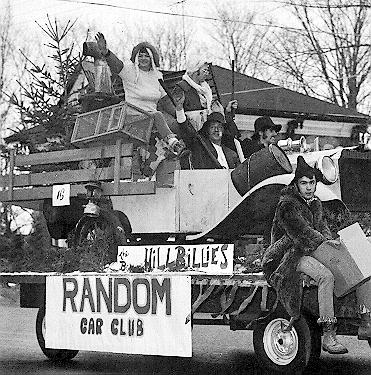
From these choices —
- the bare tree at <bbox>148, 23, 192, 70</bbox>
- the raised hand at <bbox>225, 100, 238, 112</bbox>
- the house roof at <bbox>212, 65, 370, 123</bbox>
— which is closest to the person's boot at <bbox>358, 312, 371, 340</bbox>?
the house roof at <bbox>212, 65, 370, 123</bbox>

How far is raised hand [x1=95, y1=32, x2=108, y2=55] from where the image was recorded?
8188 mm

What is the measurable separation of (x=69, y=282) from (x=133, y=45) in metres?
2.01

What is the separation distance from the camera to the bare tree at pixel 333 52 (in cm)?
782

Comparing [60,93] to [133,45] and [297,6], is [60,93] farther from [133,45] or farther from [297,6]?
[297,6]

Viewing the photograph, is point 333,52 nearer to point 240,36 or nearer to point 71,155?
point 240,36

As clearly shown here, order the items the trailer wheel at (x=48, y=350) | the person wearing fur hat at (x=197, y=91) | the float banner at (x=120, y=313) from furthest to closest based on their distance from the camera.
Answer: the trailer wheel at (x=48, y=350) < the person wearing fur hat at (x=197, y=91) < the float banner at (x=120, y=313)

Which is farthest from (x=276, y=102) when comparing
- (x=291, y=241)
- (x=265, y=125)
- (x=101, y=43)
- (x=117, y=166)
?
(x=291, y=241)

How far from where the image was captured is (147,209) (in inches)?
316

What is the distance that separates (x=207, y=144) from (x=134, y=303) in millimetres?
1433

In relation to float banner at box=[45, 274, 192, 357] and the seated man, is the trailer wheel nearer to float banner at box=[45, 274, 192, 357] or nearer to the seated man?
float banner at box=[45, 274, 192, 357]

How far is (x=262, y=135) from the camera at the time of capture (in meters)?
8.05

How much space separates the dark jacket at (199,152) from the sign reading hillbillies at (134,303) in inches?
28.7

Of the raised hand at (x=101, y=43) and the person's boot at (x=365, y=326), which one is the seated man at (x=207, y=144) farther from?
the person's boot at (x=365, y=326)

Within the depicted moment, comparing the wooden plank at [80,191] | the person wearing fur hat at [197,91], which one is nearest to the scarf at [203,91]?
the person wearing fur hat at [197,91]
